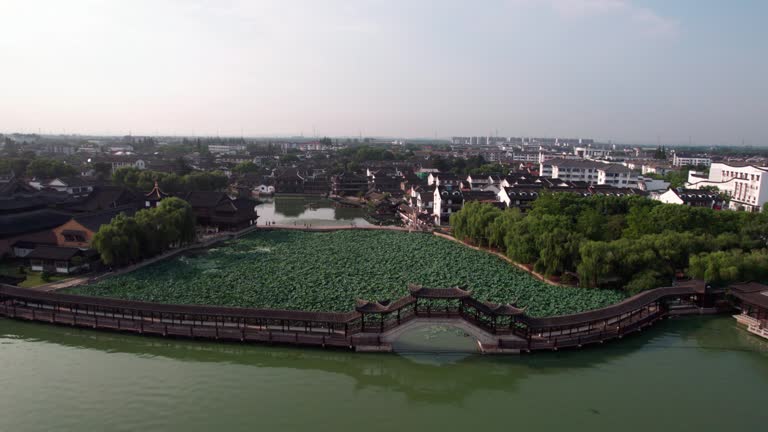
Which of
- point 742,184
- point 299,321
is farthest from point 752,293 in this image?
point 742,184

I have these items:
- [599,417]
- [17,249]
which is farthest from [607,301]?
[17,249]

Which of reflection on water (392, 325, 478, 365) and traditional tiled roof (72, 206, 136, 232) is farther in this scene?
traditional tiled roof (72, 206, 136, 232)

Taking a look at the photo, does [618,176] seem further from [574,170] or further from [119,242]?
[119,242]

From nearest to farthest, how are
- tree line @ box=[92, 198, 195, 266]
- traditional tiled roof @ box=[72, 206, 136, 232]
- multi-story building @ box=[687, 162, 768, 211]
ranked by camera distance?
1. tree line @ box=[92, 198, 195, 266]
2. traditional tiled roof @ box=[72, 206, 136, 232]
3. multi-story building @ box=[687, 162, 768, 211]

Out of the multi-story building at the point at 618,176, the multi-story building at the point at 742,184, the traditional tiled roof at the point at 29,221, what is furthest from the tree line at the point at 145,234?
the multi-story building at the point at 618,176

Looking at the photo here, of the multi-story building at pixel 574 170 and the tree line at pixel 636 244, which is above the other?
the multi-story building at pixel 574 170

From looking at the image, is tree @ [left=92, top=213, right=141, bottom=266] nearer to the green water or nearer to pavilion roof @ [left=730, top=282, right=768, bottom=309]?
the green water

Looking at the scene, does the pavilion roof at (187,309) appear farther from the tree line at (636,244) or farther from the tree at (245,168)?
the tree at (245,168)

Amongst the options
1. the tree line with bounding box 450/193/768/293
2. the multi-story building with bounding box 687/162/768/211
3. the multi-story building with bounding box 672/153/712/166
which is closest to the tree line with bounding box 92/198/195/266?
the tree line with bounding box 450/193/768/293
